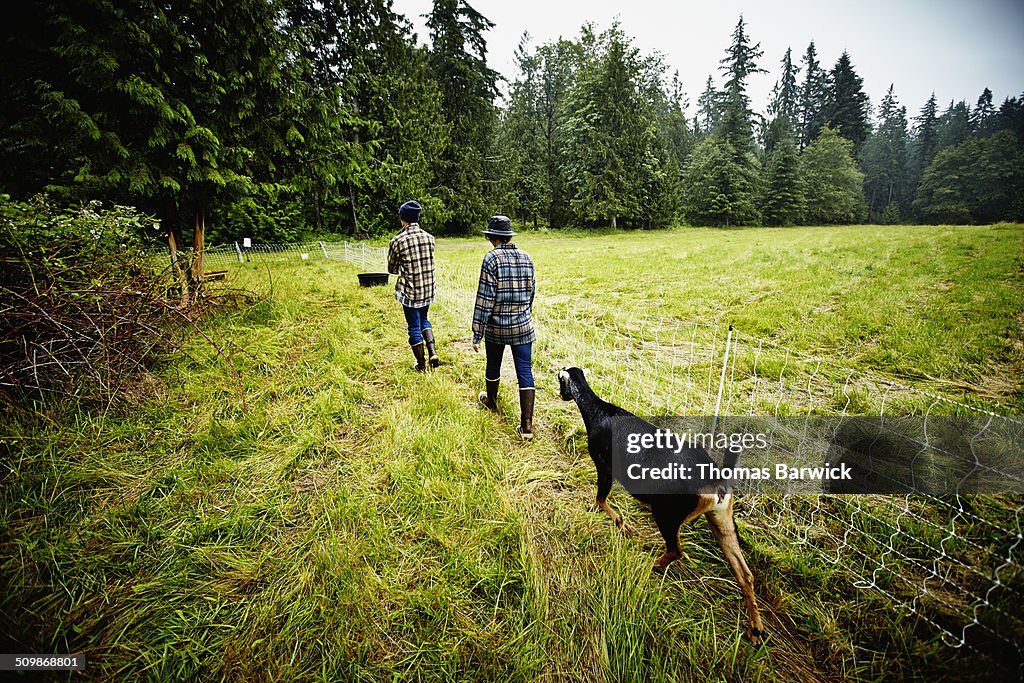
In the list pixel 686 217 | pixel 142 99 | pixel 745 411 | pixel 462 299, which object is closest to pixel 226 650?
pixel 745 411

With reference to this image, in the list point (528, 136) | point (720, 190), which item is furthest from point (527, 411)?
point (720, 190)

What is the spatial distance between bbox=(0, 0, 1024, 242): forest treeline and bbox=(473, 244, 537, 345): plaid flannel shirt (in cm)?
501

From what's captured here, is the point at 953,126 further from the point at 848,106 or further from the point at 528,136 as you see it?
the point at 528,136

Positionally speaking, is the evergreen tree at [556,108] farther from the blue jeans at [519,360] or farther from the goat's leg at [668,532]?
the goat's leg at [668,532]

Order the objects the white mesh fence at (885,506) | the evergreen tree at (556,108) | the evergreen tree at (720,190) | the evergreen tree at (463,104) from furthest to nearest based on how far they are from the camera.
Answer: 1. the evergreen tree at (720,190)
2. the evergreen tree at (556,108)
3. the evergreen tree at (463,104)
4. the white mesh fence at (885,506)

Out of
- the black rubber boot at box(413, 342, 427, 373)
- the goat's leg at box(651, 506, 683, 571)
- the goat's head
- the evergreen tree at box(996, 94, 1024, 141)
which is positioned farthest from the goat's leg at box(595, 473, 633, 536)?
the evergreen tree at box(996, 94, 1024, 141)

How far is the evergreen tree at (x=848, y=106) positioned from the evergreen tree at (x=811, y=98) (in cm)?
114

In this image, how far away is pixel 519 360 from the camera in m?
3.03

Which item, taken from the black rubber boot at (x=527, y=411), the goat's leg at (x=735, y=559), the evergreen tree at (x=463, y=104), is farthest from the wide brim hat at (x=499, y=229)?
the evergreen tree at (x=463, y=104)

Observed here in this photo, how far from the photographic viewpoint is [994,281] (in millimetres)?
6203

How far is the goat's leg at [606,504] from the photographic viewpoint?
205cm

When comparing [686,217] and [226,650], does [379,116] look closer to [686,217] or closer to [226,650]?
[226,650]

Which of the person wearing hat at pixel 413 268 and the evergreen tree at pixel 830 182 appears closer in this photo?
the person wearing hat at pixel 413 268

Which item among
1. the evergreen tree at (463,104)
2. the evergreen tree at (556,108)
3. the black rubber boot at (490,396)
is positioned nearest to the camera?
the black rubber boot at (490,396)
